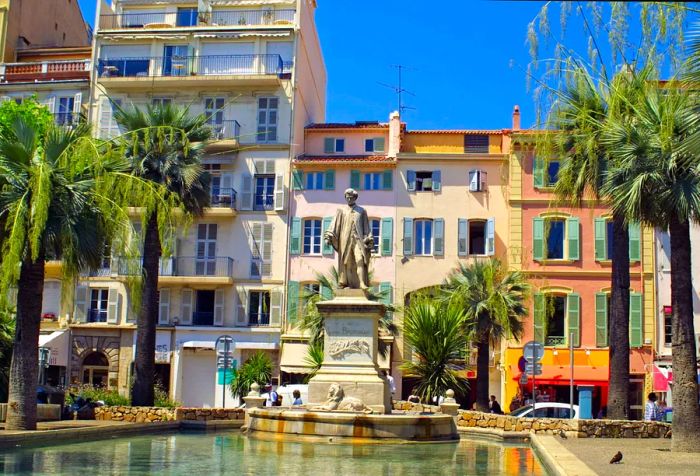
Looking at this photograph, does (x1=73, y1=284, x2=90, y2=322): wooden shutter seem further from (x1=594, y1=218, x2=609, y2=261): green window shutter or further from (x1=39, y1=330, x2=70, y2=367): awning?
(x1=594, y1=218, x2=609, y2=261): green window shutter

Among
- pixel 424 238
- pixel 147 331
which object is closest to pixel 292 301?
pixel 424 238

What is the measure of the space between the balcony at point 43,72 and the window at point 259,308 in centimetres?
1394

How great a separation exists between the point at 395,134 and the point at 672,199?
26021 mm

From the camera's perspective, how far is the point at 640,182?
62.1ft

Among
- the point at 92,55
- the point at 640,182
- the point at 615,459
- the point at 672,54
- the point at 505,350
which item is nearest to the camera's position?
the point at 672,54

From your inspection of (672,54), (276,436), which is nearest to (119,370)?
Answer: (276,436)

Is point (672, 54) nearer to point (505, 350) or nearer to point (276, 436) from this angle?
point (276, 436)

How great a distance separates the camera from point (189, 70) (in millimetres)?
45625

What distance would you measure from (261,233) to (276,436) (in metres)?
27.2

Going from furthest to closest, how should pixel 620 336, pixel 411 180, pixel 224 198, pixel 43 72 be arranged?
pixel 43 72, pixel 224 198, pixel 411 180, pixel 620 336

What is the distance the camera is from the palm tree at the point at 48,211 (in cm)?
1881

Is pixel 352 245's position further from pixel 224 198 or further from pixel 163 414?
pixel 224 198

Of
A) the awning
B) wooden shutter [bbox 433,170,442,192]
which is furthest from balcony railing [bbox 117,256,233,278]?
wooden shutter [bbox 433,170,442,192]

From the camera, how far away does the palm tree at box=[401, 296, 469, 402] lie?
97.1 feet
